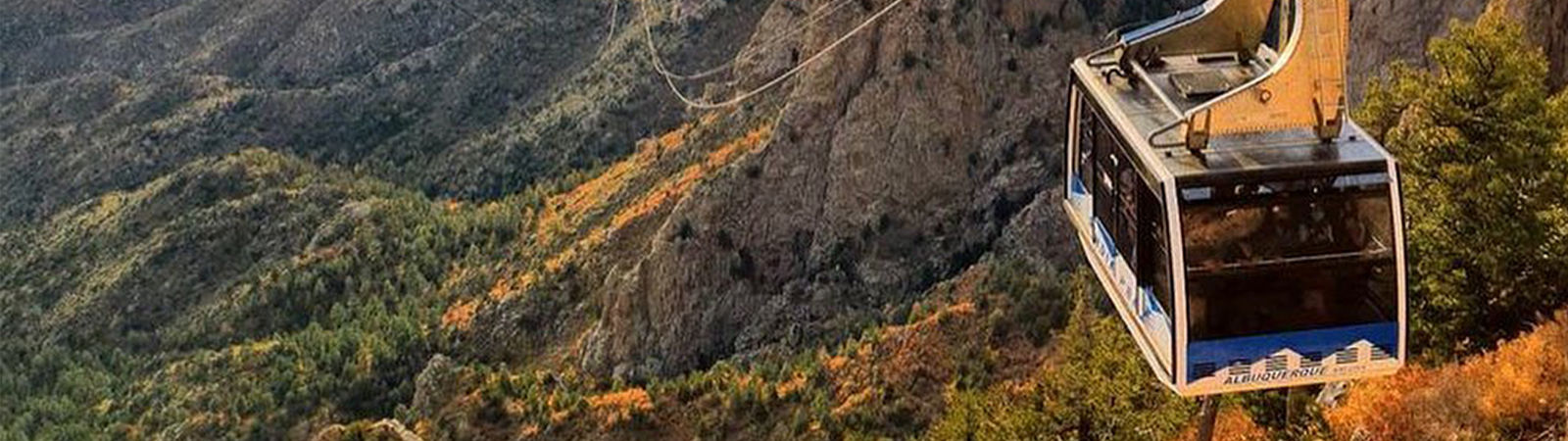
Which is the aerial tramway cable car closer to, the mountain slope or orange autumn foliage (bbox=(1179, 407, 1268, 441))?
orange autumn foliage (bbox=(1179, 407, 1268, 441))

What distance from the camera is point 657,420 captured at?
38.2 metres

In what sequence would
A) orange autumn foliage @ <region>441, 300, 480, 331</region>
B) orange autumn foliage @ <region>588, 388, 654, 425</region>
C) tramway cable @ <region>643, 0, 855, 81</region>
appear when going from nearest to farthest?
orange autumn foliage @ <region>588, 388, 654, 425</region> → orange autumn foliage @ <region>441, 300, 480, 331</region> → tramway cable @ <region>643, 0, 855, 81</region>

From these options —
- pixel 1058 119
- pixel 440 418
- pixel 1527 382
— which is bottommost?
pixel 440 418

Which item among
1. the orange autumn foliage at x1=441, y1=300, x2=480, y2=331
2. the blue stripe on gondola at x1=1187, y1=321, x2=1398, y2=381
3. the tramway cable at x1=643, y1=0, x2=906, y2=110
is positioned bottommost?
the orange autumn foliage at x1=441, y1=300, x2=480, y2=331

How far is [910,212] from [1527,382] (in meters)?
29.8

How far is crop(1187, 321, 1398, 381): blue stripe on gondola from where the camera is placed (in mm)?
12133

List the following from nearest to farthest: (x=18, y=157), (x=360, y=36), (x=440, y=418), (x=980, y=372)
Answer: (x=980, y=372)
(x=440, y=418)
(x=18, y=157)
(x=360, y=36)

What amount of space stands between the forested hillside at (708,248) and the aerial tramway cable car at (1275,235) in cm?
202

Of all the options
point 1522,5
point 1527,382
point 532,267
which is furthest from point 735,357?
point 1527,382

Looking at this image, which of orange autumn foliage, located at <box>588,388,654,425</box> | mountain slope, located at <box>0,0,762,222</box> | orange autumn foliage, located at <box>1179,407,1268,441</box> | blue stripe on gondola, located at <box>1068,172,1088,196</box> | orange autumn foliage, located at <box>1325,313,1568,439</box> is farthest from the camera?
mountain slope, located at <box>0,0,762,222</box>

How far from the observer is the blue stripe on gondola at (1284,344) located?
478 inches

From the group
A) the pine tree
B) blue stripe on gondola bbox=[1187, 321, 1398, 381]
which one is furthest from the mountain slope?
blue stripe on gondola bbox=[1187, 321, 1398, 381]

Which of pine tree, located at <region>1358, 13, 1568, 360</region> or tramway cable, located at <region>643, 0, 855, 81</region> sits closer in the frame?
pine tree, located at <region>1358, 13, 1568, 360</region>

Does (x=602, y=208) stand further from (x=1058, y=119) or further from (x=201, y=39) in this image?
(x=201, y=39)
